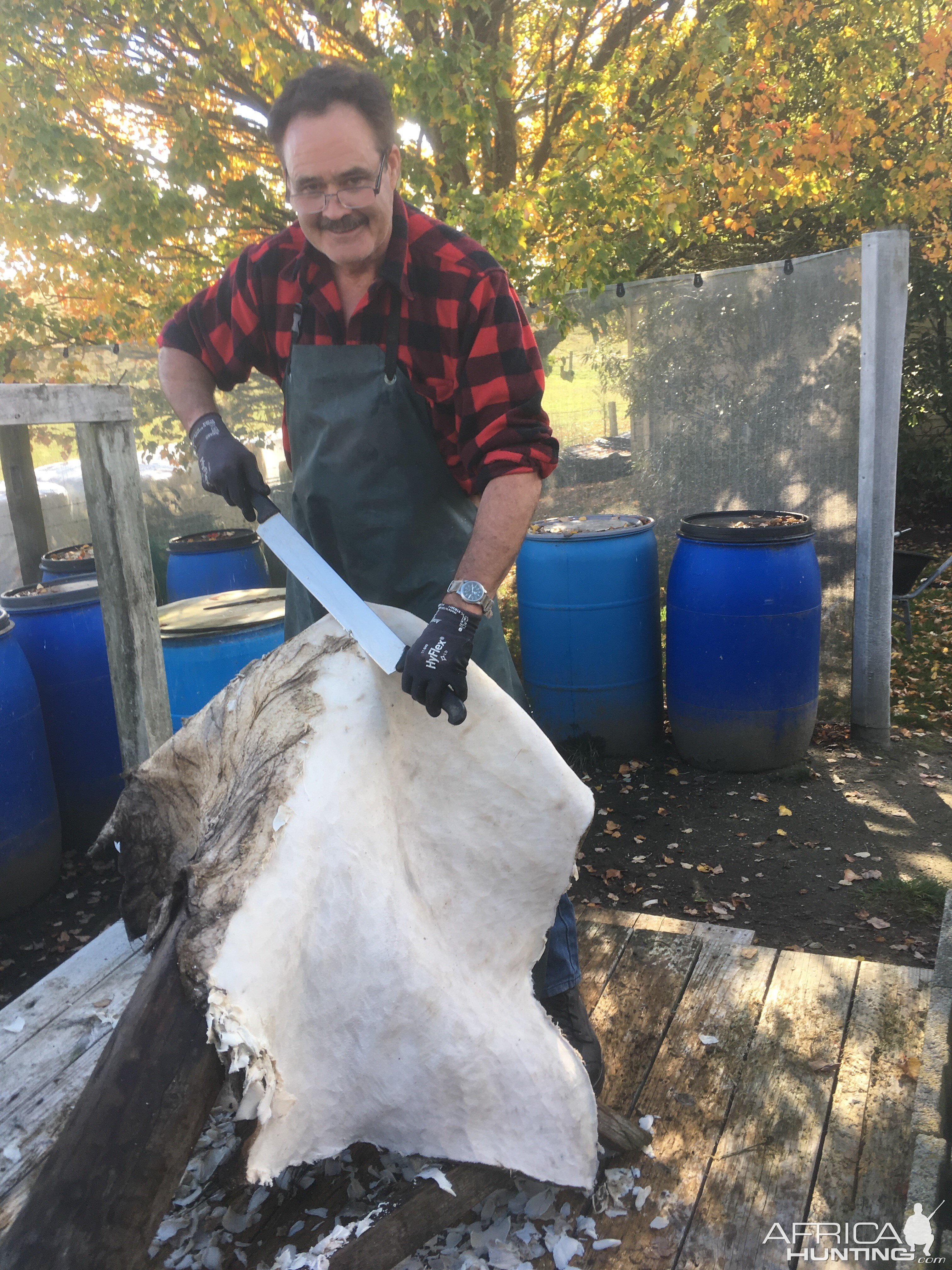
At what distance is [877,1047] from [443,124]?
4.64 m

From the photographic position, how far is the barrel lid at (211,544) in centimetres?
480

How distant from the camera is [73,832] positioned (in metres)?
3.96

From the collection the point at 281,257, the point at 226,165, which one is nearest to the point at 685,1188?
the point at 281,257

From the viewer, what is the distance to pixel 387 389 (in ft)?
6.16

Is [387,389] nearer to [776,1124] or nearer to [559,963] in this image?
[559,963]

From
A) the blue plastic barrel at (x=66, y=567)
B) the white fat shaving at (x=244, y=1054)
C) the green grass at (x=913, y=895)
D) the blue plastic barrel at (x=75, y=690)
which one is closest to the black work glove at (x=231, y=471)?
the white fat shaving at (x=244, y=1054)

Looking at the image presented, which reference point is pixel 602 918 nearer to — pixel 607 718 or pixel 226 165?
pixel 607 718

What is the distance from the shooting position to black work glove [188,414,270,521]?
1.88m

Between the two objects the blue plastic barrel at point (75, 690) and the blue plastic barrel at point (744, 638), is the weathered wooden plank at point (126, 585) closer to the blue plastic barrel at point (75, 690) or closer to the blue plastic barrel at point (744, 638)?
the blue plastic barrel at point (75, 690)

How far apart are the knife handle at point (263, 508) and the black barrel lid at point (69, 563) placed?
291 centimetres

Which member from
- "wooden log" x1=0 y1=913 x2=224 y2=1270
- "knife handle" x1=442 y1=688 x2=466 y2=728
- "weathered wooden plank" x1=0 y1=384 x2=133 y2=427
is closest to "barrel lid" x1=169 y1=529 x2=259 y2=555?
"weathered wooden plank" x1=0 y1=384 x2=133 y2=427

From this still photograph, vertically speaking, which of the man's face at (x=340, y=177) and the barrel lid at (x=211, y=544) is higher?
the man's face at (x=340, y=177)

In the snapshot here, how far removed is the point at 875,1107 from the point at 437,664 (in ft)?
4.32


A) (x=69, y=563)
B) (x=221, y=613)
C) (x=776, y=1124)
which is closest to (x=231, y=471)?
(x=221, y=613)
